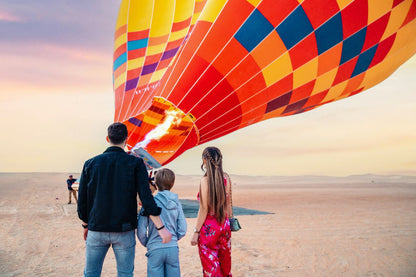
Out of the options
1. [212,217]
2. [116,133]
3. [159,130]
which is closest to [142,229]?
[212,217]

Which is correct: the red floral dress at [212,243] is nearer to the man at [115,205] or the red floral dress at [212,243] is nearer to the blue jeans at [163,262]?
the blue jeans at [163,262]

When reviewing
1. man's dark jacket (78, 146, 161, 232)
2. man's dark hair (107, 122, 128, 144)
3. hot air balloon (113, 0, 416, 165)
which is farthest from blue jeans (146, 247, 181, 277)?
hot air balloon (113, 0, 416, 165)

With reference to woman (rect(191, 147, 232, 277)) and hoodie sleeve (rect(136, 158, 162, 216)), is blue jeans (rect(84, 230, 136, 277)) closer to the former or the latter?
hoodie sleeve (rect(136, 158, 162, 216))

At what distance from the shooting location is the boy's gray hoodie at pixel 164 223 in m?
2.49

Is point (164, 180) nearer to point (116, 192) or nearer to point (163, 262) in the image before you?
point (116, 192)

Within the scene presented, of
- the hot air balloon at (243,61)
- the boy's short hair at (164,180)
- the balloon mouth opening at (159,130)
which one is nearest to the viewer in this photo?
the boy's short hair at (164,180)

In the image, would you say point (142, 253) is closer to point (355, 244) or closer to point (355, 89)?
point (355, 244)

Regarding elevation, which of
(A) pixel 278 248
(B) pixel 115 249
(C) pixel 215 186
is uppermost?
(C) pixel 215 186

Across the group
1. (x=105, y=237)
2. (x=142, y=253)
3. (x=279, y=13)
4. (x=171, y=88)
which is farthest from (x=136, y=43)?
(x=105, y=237)

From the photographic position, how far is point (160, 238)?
8.16 feet

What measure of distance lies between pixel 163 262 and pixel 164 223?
26cm

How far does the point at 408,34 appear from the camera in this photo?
677cm

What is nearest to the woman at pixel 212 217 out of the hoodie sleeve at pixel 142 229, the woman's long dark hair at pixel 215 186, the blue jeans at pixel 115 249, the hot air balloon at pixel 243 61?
the woman's long dark hair at pixel 215 186

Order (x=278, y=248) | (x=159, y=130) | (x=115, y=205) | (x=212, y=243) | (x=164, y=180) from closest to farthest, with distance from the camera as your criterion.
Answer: (x=115, y=205)
(x=164, y=180)
(x=212, y=243)
(x=278, y=248)
(x=159, y=130)
